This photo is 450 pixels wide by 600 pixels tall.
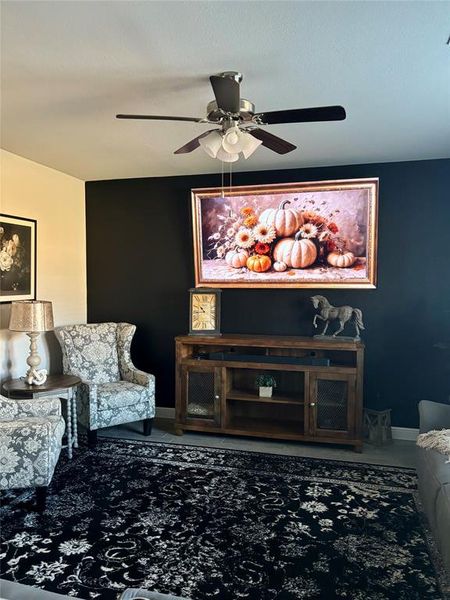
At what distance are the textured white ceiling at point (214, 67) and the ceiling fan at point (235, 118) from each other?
203 millimetres

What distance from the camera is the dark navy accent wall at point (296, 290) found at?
419 centimetres

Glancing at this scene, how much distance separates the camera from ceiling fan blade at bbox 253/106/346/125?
2.15 metres

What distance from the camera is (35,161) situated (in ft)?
13.8

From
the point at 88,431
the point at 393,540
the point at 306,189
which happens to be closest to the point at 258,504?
the point at 393,540

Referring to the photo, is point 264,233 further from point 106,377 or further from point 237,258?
point 106,377

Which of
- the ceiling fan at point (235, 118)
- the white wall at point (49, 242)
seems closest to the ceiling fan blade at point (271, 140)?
the ceiling fan at point (235, 118)

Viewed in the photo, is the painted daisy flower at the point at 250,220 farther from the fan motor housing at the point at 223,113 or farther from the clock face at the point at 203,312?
the fan motor housing at the point at 223,113

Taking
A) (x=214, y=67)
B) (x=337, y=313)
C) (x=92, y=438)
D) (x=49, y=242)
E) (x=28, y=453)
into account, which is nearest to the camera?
(x=214, y=67)

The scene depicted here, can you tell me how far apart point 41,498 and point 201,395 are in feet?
5.80

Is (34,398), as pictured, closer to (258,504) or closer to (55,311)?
(55,311)

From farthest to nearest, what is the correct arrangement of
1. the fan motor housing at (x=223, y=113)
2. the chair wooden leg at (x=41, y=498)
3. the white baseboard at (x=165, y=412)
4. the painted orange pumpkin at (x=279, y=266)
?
1. the white baseboard at (x=165, y=412)
2. the painted orange pumpkin at (x=279, y=266)
3. the chair wooden leg at (x=41, y=498)
4. the fan motor housing at (x=223, y=113)

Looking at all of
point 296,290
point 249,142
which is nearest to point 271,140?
point 249,142

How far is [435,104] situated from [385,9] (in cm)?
117

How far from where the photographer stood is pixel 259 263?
455cm
